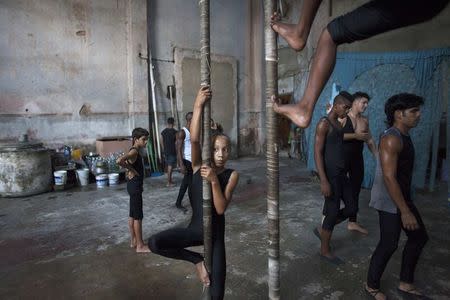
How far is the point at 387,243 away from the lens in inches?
110

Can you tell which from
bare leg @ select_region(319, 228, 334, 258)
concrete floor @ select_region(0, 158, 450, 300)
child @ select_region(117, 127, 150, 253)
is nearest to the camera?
concrete floor @ select_region(0, 158, 450, 300)

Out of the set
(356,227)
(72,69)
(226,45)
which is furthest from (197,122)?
(226,45)

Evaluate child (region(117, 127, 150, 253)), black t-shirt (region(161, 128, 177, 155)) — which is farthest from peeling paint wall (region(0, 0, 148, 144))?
child (region(117, 127, 150, 253))

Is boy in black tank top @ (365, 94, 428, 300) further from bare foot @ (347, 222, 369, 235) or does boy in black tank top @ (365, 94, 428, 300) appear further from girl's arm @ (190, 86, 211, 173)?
bare foot @ (347, 222, 369, 235)

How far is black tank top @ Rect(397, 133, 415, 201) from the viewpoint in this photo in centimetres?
272

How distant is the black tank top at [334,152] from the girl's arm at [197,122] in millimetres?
1753

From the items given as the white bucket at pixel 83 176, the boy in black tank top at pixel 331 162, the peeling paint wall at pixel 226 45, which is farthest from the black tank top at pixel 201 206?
the peeling paint wall at pixel 226 45

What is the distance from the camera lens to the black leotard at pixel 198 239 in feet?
8.02

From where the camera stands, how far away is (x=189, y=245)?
2627 millimetres

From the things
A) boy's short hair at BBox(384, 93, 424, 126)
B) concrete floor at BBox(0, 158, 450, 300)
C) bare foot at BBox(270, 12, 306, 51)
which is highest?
bare foot at BBox(270, 12, 306, 51)

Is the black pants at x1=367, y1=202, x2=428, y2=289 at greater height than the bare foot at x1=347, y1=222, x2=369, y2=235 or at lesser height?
greater

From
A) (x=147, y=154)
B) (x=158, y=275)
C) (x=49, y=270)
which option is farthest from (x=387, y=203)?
(x=147, y=154)

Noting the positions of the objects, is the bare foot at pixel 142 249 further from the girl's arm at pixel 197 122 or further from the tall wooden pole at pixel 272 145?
the tall wooden pole at pixel 272 145

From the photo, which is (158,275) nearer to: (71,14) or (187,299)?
(187,299)
